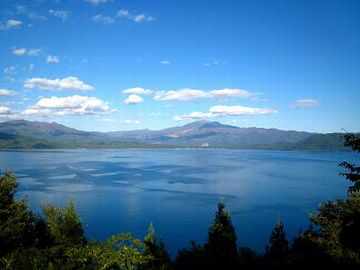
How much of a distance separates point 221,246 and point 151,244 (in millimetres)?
7904

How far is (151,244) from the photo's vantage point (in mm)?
42125

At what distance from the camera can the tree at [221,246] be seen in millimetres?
40906

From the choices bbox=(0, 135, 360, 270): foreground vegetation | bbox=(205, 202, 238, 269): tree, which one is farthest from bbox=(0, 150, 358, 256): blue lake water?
bbox=(205, 202, 238, 269): tree

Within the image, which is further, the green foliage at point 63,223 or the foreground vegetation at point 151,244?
the green foliage at point 63,223

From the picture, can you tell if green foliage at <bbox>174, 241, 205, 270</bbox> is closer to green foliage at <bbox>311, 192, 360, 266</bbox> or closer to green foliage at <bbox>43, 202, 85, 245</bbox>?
green foliage at <bbox>43, 202, 85, 245</bbox>

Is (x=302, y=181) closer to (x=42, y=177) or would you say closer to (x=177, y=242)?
(x=177, y=242)

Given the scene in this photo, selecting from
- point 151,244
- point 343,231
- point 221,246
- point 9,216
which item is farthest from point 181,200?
point 343,231

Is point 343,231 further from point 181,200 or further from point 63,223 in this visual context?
point 181,200

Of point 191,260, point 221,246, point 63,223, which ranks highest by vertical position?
point 63,223

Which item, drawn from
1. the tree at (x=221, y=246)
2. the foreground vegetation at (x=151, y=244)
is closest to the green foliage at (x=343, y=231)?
the foreground vegetation at (x=151, y=244)

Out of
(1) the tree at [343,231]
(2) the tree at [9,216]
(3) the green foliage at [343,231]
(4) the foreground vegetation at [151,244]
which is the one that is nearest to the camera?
(4) the foreground vegetation at [151,244]

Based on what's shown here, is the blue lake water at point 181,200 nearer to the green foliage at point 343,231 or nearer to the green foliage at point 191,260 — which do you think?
the green foliage at point 191,260

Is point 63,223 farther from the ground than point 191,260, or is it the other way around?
point 63,223

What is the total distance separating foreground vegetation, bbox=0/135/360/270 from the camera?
10.3 m
